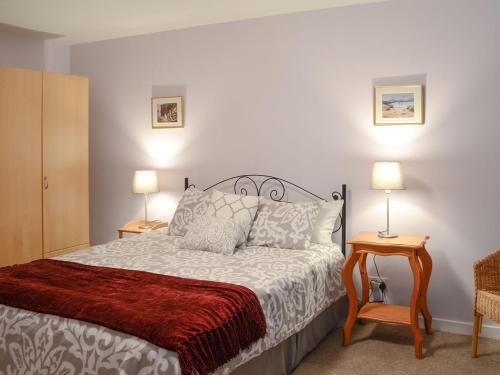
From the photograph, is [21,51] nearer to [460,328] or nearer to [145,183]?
[145,183]

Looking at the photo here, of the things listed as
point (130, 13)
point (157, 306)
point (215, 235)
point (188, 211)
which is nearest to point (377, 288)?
point (215, 235)

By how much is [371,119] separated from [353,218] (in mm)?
786

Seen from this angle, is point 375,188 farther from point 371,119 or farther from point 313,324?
point 313,324

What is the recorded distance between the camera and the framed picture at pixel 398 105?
3812mm

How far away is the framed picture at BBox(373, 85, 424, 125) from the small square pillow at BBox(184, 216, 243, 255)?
4.57 feet

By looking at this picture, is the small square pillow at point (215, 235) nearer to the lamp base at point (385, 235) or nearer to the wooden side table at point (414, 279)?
the wooden side table at point (414, 279)

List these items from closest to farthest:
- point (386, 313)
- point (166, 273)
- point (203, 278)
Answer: point (203, 278) < point (166, 273) < point (386, 313)

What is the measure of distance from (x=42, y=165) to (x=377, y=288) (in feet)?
10.1

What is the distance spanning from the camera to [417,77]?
3828mm

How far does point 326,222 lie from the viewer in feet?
12.8

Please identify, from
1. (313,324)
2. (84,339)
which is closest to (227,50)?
(313,324)

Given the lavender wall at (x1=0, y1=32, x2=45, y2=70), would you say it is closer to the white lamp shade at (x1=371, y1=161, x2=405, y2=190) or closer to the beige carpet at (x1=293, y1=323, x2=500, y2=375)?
the white lamp shade at (x1=371, y1=161, x2=405, y2=190)

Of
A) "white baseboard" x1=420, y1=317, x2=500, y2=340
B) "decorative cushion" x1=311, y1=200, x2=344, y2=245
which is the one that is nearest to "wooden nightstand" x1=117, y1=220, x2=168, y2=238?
"decorative cushion" x1=311, y1=200, x2=344, y2=245

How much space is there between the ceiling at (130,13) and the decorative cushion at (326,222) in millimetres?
1561
